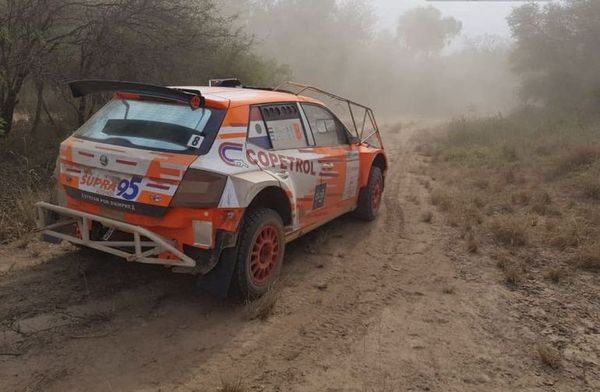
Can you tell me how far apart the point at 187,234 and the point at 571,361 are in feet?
9.33

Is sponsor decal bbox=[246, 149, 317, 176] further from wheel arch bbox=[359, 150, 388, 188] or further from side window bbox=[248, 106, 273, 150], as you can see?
wheel arch bbox=[359, 150, 388, 188]

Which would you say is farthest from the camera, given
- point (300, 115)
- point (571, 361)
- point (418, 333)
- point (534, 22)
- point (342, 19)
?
point (342, 19)

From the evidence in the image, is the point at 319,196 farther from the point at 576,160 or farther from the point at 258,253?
the point at 576,160

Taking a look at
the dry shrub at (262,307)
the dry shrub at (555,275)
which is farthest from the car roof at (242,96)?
the dry shrub at (555,275)

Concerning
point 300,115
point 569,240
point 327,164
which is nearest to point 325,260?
point 327,164

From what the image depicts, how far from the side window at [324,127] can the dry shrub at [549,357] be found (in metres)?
2.77

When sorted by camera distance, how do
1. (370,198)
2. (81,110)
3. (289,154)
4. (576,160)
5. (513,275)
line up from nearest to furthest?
(289,154), (513,275), (370,198), (81,110), (576,160)

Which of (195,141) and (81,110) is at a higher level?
(81,110)

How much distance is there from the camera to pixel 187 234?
3.63 metres

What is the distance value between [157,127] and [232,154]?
62cm

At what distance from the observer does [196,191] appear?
3578mm

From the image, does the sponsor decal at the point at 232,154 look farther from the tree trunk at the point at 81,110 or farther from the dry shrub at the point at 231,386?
the tree trunk at the point at 81,110

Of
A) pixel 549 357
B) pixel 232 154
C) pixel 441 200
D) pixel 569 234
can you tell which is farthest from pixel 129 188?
pixel 441 200

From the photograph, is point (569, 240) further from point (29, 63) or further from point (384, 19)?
point (384, 19)
